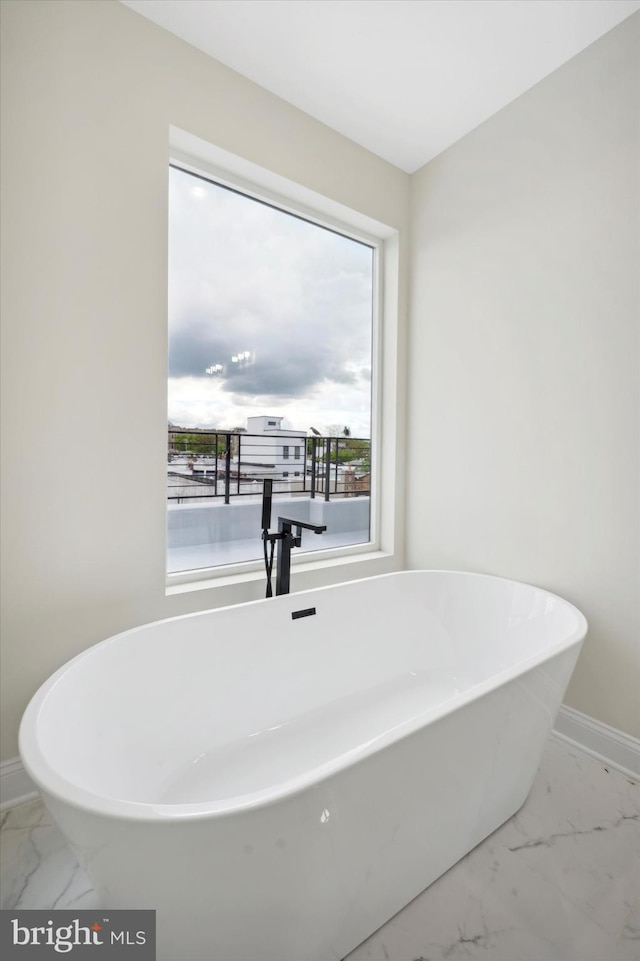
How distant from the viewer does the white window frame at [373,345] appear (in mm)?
2086

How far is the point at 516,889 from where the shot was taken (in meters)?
1.26

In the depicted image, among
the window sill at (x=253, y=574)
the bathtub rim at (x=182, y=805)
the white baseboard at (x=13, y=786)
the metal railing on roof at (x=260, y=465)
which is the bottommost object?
the white baseboard at (x=13, y=786)

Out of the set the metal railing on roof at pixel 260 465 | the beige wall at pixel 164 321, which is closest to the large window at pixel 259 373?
the metal railing on roof at pixel 260 465

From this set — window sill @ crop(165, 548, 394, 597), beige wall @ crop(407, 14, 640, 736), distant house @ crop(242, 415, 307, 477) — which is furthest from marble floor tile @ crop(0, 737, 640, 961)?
distant house @ crop(242, 415, 307, 477)

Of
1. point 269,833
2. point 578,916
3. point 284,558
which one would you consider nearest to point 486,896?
point 578,916

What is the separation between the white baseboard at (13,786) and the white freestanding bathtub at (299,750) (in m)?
0.48

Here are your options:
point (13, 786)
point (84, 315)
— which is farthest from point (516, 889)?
point (84, 315)

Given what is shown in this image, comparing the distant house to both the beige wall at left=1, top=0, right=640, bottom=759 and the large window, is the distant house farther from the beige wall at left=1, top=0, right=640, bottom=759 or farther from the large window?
the beige wall at left=1, top=0, right=640, bottom=759

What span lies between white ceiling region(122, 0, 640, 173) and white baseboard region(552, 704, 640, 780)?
2652mm

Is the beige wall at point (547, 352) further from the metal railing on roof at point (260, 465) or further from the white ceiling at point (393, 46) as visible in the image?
the metal railing on roof at point (260, 465)

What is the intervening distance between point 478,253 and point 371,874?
242 cm

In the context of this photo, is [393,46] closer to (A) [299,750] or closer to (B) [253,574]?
(B) [253,574]

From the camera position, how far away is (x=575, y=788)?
165 centimetres

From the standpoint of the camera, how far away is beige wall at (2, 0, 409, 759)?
1518 millimetres
